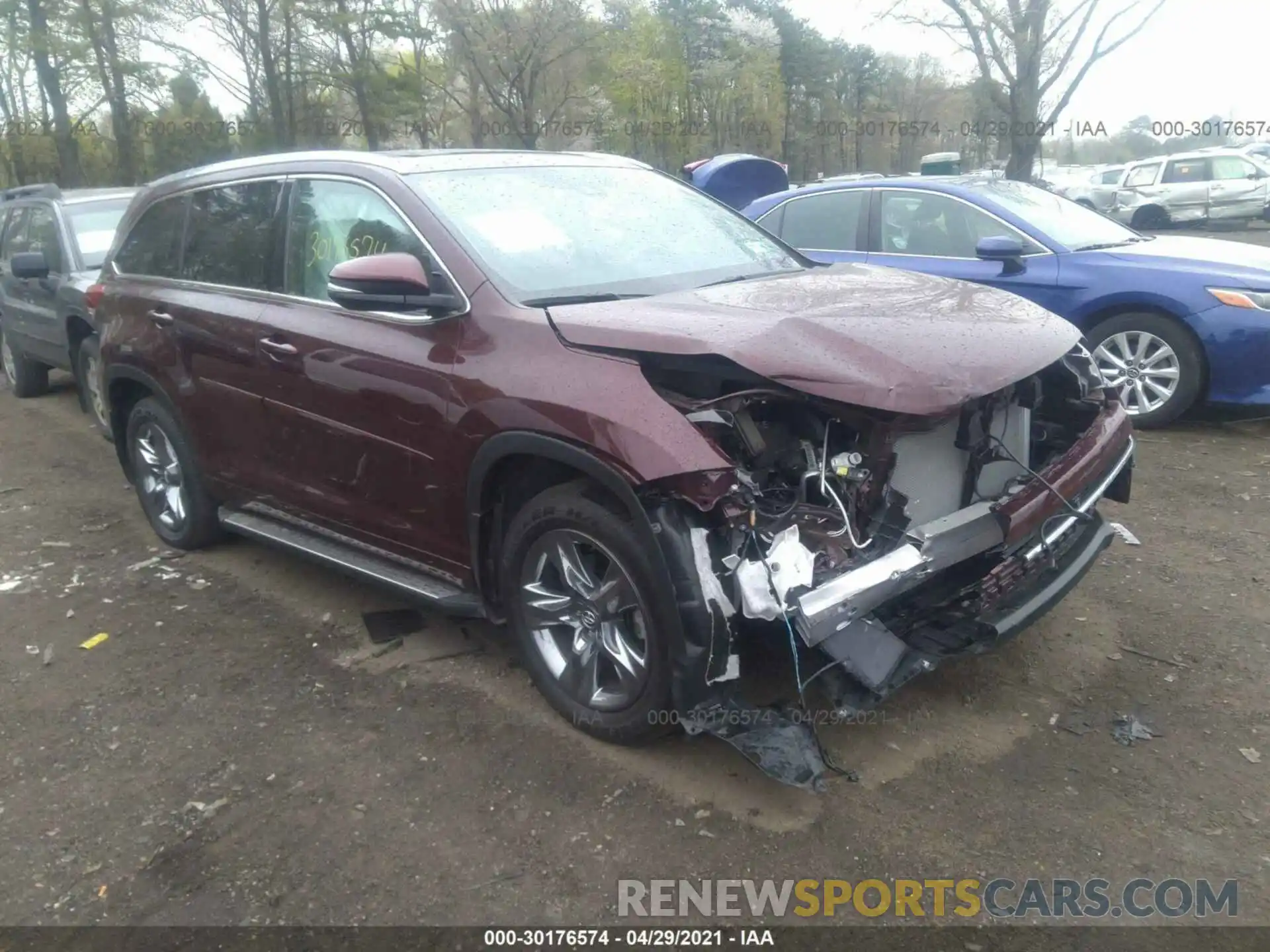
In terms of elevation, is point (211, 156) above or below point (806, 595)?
above

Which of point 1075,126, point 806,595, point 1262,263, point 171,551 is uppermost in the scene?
point 1075,126

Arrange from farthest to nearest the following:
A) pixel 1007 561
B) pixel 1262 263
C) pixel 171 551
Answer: pixel 1262 263, pixel 171 551, pixel 1007 561

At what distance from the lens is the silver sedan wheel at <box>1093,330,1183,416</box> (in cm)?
614

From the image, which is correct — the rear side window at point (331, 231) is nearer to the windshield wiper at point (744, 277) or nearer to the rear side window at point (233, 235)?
the rear side window at point (233, 235)

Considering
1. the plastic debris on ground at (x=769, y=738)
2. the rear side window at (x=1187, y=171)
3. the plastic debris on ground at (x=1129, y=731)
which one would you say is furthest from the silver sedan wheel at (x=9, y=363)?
the rear side window at (x=1187, y=171)

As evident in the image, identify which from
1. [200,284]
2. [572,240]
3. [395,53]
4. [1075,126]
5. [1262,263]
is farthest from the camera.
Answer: [395,53]

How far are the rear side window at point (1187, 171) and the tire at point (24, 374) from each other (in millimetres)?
20814

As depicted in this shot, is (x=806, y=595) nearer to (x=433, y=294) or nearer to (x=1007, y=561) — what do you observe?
(x=1007, y=561)

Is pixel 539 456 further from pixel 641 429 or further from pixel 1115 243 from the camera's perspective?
pixel 1115 243

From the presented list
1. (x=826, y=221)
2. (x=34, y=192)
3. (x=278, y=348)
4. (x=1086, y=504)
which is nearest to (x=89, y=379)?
(x=34, y=192)

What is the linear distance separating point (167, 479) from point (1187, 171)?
→ 21576 mm

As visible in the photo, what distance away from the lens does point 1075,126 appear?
17594 mm

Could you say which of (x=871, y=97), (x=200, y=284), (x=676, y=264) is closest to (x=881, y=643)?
(x=676, y=264)

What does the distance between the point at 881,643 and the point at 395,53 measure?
2545 centimetres
